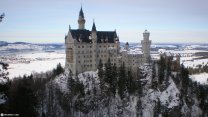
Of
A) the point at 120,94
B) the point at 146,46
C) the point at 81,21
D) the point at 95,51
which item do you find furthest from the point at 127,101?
the point at 81,21

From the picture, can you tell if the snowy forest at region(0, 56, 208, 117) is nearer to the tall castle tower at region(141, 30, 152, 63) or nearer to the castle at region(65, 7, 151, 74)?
the castle at region(65, 7, 151, 74)

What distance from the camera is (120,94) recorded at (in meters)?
107

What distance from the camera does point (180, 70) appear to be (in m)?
119

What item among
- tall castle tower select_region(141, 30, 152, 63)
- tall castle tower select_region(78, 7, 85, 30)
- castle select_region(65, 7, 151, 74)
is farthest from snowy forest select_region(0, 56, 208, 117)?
tall castle tower select_region(78, 7, 85, 30)

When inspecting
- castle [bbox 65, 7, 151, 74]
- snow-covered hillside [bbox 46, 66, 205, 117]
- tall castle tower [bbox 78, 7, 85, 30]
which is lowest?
snow-covered hillside [bbox 46, 66, 205, 117]

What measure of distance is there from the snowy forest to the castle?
2868mm

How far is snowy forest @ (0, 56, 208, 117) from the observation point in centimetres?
10256

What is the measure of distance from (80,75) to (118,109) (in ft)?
64.5

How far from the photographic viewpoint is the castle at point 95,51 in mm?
113438

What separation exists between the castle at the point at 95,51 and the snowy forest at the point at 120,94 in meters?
2.87

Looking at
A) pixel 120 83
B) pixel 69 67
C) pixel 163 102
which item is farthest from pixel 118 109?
pixel 69 67

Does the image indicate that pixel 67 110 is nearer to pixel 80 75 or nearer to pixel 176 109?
pixel 80 75

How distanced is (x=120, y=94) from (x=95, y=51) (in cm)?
2105

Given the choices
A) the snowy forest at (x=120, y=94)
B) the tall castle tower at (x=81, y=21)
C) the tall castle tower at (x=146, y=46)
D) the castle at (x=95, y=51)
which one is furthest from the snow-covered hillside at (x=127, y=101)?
the tall castle tower at (x=81, y=21)
